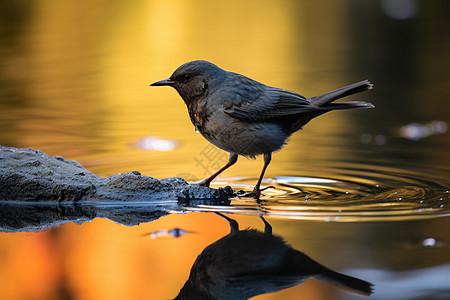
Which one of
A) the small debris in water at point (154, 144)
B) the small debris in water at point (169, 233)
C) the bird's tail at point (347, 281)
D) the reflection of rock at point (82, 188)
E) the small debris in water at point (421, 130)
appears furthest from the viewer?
the small debris in water at point (421, 130)

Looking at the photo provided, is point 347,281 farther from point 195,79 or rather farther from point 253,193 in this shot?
point 195,79

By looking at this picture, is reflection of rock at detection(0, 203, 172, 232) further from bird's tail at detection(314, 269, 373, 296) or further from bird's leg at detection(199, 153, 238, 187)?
bird's tail at detection(314, 269, 373, 296)

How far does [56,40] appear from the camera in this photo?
16.2 metres

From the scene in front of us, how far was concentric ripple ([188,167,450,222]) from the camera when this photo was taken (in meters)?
4.59

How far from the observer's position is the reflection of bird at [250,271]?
11.0ft

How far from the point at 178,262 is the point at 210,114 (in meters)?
2.19

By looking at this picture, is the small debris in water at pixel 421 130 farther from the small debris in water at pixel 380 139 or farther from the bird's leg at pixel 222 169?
the bird's leg at pixel 222 169

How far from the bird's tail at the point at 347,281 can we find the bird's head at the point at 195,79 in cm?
274

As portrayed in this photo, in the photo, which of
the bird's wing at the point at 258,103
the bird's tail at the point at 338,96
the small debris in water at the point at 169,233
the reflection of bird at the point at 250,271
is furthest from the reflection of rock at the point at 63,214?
the bird's tail at the point at 338,96

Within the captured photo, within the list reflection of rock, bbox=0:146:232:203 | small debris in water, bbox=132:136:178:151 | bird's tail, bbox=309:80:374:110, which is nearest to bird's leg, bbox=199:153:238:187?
reflection of rock, bbox=0:146:232:203

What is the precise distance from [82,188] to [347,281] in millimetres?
2558

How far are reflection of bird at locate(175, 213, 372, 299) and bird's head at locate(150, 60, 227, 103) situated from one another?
83.1 inches

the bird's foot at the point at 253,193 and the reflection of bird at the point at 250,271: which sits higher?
the bird's foot at the point at 253,193

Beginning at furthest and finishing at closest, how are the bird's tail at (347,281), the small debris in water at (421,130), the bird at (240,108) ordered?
1. the small debris in water at (421,130)
2. the bird at (240,108)
3. the bird's tail at (347,281)
